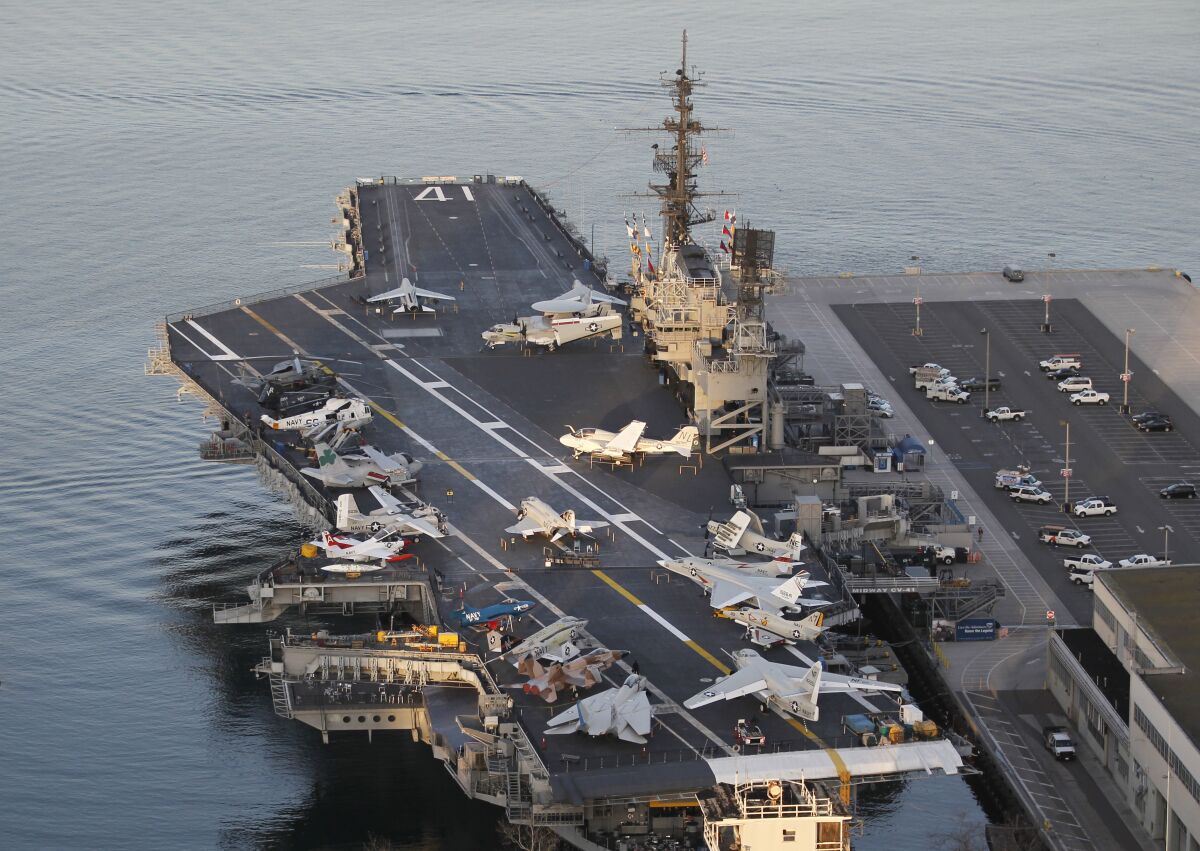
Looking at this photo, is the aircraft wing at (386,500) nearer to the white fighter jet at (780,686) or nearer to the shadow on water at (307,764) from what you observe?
the shadow on water at (307,764)

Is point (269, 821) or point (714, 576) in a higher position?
point (714, 576)

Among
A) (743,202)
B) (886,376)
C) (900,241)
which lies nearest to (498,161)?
(743,202)

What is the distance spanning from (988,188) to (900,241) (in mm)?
18875

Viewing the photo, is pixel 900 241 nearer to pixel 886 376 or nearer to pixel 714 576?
pixel 886 376

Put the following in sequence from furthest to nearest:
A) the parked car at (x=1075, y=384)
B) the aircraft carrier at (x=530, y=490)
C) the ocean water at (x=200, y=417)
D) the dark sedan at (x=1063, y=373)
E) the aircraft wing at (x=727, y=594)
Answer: the dark sedan at (x=1063, y=373)
the parked car at (x=1075, y=384)
the aircraft wing at (x=727, y=594)
the ocean water at (x=200, y=417)
the aircraft carrier at (x=530, y=490)

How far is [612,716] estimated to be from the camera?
8150 cm

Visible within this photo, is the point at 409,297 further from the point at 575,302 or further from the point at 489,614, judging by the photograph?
the point at 489,614

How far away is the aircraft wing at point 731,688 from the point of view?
8419cm

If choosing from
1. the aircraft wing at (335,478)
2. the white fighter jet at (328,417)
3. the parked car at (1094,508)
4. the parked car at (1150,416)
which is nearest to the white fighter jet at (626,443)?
the white fighter jet at (328,417)

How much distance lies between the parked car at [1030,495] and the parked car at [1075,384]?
55.5 feet

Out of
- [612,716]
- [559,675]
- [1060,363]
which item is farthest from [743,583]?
[1060,363]

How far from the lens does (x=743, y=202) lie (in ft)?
599

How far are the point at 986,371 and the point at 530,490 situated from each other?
1721 inches

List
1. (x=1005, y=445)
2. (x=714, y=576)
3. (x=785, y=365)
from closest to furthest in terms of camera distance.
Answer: (x=714, y=576) < (x=1005, y=445) < (x=785, y=365)
